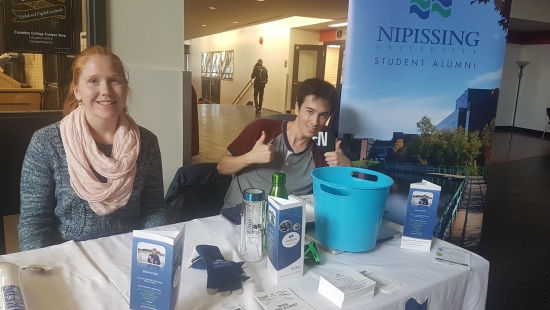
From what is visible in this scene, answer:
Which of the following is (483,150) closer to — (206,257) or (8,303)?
(206,257)

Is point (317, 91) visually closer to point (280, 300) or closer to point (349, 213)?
point (349, 213)

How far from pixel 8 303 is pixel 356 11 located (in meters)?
1.87

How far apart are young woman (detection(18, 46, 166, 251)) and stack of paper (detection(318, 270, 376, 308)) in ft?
2.63

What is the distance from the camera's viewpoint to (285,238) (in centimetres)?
91

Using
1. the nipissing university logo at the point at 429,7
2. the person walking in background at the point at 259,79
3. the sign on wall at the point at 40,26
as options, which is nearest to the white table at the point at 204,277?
the nipissing university logo at the point at 429,7

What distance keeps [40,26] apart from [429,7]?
2066 millimetres

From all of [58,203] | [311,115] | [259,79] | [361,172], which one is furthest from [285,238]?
[259,79]

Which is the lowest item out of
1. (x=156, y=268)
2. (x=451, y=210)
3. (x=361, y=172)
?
(x=451, y=210)

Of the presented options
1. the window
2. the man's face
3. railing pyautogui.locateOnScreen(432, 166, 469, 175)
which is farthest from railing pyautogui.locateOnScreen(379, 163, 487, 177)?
the window

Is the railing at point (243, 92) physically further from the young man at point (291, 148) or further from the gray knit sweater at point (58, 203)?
the gray knit sweater at point (58, 203)

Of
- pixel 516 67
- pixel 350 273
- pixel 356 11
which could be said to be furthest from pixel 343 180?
pixel 516 67

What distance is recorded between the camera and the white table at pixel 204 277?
0.86 m

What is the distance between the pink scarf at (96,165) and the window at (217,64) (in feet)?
42.3

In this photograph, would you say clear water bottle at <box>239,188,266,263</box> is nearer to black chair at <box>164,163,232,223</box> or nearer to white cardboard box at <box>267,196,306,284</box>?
white cardboard box at <box>267,196,306,284</box>
